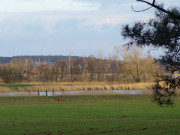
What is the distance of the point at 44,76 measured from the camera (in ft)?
244

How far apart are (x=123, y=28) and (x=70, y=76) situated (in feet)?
218

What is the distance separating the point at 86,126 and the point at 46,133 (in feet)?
7.71

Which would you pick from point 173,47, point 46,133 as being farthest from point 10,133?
point 173,47

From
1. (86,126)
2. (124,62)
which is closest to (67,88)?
(124,62)

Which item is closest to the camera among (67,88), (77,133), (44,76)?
(77,133)

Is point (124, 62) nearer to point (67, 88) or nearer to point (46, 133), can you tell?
point (67, 88)

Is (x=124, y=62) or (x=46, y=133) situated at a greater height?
(x=124, y=62)

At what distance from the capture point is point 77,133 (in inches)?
507

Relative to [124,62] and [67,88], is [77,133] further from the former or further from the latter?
[124,62]

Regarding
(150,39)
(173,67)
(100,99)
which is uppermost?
(150,39)

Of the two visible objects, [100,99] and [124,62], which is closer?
[100,99]

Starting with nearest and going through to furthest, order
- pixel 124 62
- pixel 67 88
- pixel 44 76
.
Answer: pixel 67 88, pixel 124 62, pixel 44 76

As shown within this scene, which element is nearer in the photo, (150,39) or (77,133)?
(150,39)

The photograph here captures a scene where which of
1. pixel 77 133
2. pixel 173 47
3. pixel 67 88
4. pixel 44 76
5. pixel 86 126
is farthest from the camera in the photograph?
pixel 44 76
